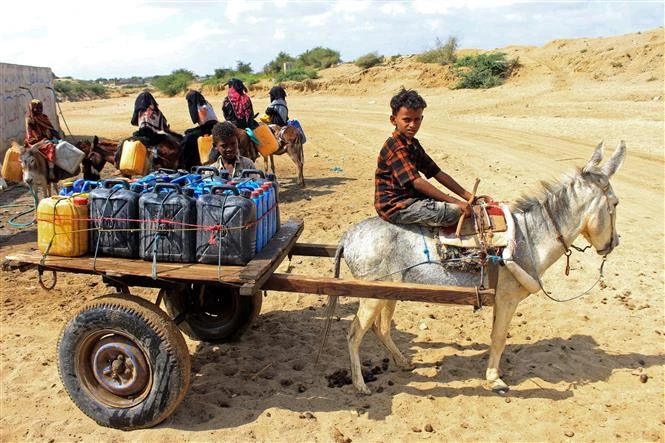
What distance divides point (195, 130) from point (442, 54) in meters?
30.6

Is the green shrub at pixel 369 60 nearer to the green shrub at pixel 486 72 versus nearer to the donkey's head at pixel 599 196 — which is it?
the green shrub at pixel 486 72

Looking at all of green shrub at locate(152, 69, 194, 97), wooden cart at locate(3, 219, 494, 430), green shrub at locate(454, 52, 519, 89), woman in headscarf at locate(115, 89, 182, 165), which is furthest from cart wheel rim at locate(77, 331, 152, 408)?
green shrub at locate(152, 69, 194, 97)

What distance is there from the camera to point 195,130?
1083cm

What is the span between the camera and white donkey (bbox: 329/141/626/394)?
15.4 feet

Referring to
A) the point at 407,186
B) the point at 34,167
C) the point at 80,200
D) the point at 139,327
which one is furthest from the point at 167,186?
the point at 34,167

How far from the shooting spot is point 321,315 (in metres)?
6.61

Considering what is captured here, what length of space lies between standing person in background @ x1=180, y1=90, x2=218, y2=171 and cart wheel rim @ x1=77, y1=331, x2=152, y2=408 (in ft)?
21.4

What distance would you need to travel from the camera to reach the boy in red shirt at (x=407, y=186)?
179 inches

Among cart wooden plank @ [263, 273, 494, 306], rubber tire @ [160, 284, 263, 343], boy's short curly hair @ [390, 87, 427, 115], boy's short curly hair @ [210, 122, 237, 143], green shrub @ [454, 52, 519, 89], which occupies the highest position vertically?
green shrub @ [454, 52, 519, 89]

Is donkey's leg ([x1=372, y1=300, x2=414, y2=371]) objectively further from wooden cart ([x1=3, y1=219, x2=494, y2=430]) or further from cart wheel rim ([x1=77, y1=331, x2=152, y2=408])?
cart wheel rim ([x1=77, y1=331, x2=152, y2=408])

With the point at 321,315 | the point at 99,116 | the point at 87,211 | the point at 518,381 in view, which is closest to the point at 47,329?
the point at 87,211

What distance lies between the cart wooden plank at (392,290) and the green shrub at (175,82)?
157ft

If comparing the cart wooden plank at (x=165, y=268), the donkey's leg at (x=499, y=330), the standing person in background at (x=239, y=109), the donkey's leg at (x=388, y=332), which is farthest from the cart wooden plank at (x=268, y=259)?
the standing person in background at (x=239, y=109)

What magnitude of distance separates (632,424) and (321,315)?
3.34 metres
